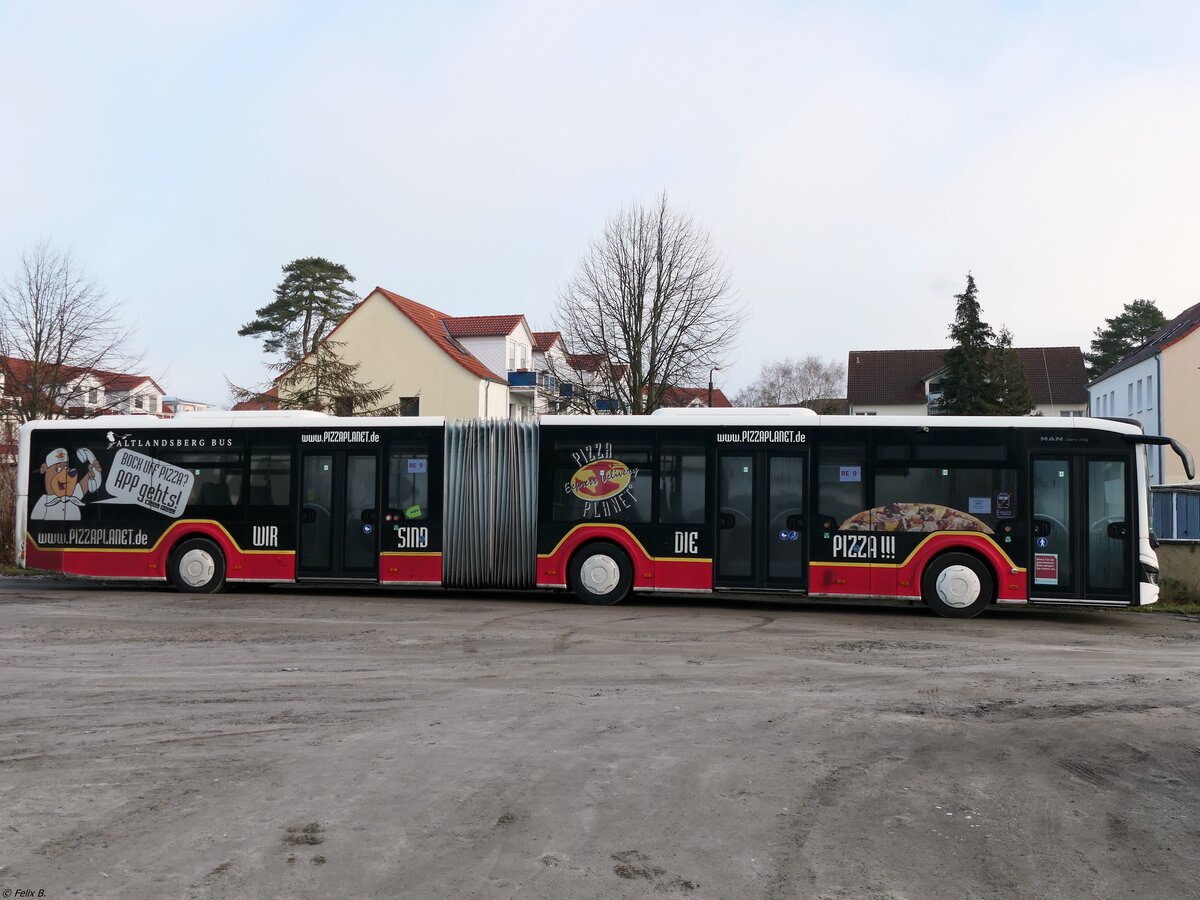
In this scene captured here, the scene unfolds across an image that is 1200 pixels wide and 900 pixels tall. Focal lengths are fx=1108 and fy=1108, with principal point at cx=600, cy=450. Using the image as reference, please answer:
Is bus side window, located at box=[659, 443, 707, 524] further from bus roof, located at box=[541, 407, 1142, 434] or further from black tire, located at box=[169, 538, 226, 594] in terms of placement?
black tire, located at box=[169, 538, 226, 594]

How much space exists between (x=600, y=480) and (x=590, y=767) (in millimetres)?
10686

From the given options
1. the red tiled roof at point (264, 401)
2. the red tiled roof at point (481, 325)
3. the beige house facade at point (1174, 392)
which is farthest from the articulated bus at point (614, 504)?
the beige house facade at point (1174, 392)

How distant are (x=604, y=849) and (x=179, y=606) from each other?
41.8ft

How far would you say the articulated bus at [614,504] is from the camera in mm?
16078

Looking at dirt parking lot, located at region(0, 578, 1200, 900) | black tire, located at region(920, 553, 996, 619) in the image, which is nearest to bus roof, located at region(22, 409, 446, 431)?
dirt parking lot, located at region(0, 578, 1200, 900)

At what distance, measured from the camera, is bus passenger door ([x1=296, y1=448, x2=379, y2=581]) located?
59.0 ft

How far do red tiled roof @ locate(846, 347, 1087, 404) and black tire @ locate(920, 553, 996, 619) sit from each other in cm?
6974

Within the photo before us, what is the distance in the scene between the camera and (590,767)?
22.5 feet

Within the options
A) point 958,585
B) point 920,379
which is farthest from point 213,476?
point 920,379

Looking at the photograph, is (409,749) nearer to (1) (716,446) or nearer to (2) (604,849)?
(2) (604,849)

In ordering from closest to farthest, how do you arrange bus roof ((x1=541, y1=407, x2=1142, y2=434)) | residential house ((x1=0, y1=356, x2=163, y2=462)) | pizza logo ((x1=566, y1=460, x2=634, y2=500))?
bus roof ((x1=541, y1=407, x2=1142, y2=434)) < pizza logo ((x1=566, y1=460, x2=634, y2=500)) < residential house ((x1=0, y1=356, x2=163, y2=462))

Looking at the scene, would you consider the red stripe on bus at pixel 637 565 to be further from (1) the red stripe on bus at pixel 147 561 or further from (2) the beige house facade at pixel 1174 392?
(2) the beige house facade at pixel 1174 392

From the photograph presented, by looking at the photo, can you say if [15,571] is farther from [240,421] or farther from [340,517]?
[340,517]

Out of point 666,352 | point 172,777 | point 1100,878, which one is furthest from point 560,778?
point 666,352
